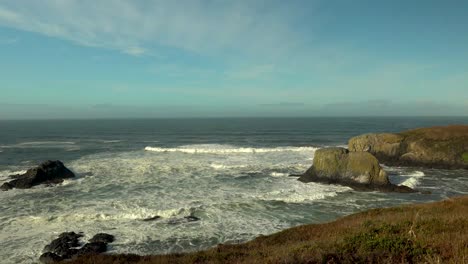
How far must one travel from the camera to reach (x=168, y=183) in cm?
3181

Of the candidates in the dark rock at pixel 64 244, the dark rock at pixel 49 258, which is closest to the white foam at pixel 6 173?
the dark rock at pixel 64 244

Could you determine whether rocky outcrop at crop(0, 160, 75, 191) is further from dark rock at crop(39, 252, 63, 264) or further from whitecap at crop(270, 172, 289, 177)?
whitecap at crop(270, 172, 289, 177)

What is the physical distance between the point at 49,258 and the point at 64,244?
1.44 m

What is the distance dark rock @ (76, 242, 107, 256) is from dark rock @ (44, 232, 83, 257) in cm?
45

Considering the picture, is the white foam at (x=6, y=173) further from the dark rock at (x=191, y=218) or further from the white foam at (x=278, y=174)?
the white foam at (x=278, y=174)

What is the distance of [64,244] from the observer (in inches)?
647

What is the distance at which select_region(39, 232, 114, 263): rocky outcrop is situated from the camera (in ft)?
49.7

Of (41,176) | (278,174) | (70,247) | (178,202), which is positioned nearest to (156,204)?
(178,202)

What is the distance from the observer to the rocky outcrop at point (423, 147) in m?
41.7

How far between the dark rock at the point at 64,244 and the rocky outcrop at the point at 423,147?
132ft

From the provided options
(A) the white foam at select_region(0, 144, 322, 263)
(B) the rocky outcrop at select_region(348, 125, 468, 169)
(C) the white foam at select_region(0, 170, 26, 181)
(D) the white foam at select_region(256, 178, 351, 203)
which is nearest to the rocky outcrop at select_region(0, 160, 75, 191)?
(C) the white foam at select_region(0, 170, 26, 181)

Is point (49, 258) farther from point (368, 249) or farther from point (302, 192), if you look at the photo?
point (302, 192)

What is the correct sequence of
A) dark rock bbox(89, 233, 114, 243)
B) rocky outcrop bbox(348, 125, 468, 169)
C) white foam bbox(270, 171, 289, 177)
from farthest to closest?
rocky outcrop bbox(348, 125, 468, 169), white foam bbox(270, 171, 289, 177), dark rock bbox(89, 233, 114, 243)

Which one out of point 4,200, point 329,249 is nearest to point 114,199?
point 4,200
